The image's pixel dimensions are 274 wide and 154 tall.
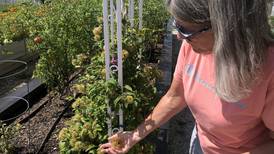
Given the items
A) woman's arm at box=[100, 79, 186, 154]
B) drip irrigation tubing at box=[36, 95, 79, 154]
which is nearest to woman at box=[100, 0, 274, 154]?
woman's arm at box=[100, 79, 186, 154]

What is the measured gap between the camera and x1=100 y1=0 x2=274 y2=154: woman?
4.21 ft

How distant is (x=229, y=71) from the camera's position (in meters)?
1.34

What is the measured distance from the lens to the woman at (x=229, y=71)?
1.28 metres

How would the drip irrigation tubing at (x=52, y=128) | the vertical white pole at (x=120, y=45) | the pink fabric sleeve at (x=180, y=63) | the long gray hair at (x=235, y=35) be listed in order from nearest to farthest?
the long gray hair at (x=235, y=35), the pink fabric sleeve at (x=180, y=63), the vertical white pole at (x=120, y=45), the drip irrigation tubing at (x=52, y=128)

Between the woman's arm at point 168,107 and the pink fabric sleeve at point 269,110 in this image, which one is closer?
the pink fabric sleeve at point 269,110

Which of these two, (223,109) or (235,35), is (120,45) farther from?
(235,35)

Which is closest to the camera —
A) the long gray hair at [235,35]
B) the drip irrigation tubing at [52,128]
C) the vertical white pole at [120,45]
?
the long gray hair at [235,35]

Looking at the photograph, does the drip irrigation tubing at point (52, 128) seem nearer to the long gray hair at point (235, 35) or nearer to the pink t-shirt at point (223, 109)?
the pink t-shirt at point (223, 109)

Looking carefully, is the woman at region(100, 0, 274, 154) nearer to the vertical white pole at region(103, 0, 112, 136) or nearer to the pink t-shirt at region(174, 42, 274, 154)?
the pink t-shirt at region(174, 42, 274, 154)

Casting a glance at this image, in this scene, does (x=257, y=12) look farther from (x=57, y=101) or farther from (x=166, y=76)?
(x=166, y=76)

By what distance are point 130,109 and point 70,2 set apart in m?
3.26

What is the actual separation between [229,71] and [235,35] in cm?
13

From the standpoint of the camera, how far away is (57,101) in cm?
447

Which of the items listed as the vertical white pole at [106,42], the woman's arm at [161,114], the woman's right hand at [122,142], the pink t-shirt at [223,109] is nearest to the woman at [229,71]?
the pink t-shirt at [223,109]
